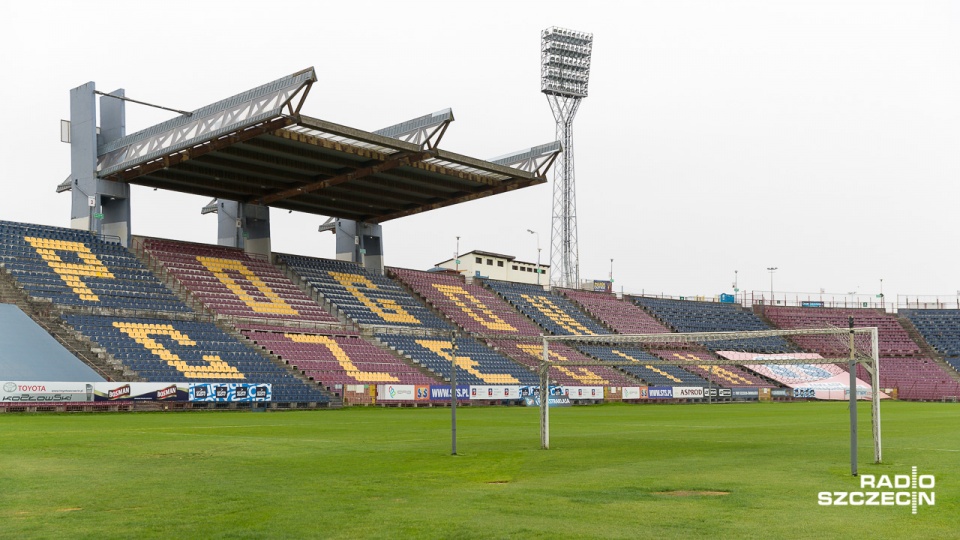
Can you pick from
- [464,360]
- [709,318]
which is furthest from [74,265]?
[709,318]

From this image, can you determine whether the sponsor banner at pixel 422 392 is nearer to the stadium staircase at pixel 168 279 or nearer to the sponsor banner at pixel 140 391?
the stadium staircase at pixel 168 279

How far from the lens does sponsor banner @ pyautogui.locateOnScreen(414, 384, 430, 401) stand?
53375mm

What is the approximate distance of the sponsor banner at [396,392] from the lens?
5156 centimetres

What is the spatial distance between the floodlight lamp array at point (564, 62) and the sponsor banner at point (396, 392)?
44.2m

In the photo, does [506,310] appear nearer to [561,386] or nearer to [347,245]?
[347,245]

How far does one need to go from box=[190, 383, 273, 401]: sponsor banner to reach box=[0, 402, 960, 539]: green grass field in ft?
49.9

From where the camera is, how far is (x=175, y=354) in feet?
159

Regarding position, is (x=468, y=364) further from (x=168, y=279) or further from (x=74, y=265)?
(x=74, y=265)

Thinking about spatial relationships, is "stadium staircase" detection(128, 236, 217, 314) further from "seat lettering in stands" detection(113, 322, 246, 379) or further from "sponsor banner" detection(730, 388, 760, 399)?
"sponsor banner" detection(730, 388, 760, 399)

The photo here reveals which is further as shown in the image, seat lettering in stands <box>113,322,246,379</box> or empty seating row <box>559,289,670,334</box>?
empty seating row <box>559,289,670,334</box>

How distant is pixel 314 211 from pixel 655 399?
2881 cm

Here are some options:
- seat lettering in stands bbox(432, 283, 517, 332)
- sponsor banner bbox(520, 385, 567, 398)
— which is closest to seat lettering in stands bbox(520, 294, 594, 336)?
seat lettering in stands bbox(432, 283, 517, 332)

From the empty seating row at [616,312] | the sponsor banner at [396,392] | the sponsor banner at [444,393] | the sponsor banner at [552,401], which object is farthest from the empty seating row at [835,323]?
the sponsor banner at [396,392]

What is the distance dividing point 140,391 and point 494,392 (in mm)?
21865
